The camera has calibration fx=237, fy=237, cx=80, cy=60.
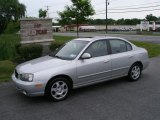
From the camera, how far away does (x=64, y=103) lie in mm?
5527

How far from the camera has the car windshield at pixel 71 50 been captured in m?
6.19

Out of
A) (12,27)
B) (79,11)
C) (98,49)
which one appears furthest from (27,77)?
(12,27)

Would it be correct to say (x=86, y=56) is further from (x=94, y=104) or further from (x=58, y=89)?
(x=94, y=104)

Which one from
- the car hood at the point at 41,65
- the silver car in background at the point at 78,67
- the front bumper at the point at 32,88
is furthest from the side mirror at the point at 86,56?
the front bumper at the point at 32,88

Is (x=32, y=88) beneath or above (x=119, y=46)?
beneath

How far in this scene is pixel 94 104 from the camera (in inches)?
212

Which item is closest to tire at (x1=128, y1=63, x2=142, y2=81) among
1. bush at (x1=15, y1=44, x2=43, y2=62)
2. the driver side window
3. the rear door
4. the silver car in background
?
the silver car in background

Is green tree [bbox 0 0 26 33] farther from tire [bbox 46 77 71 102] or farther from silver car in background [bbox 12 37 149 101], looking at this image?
tire [bbox 46 77 71 102]

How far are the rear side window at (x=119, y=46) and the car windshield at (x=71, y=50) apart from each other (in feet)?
2.86

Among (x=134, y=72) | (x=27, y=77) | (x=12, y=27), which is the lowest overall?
(x=134, y=72)

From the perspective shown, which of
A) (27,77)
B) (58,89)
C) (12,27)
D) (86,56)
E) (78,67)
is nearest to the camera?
(27,77)

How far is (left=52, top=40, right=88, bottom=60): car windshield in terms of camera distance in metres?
6.19

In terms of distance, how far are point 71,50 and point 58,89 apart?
1.31 m

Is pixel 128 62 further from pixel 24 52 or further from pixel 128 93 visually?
pixel 24 52
